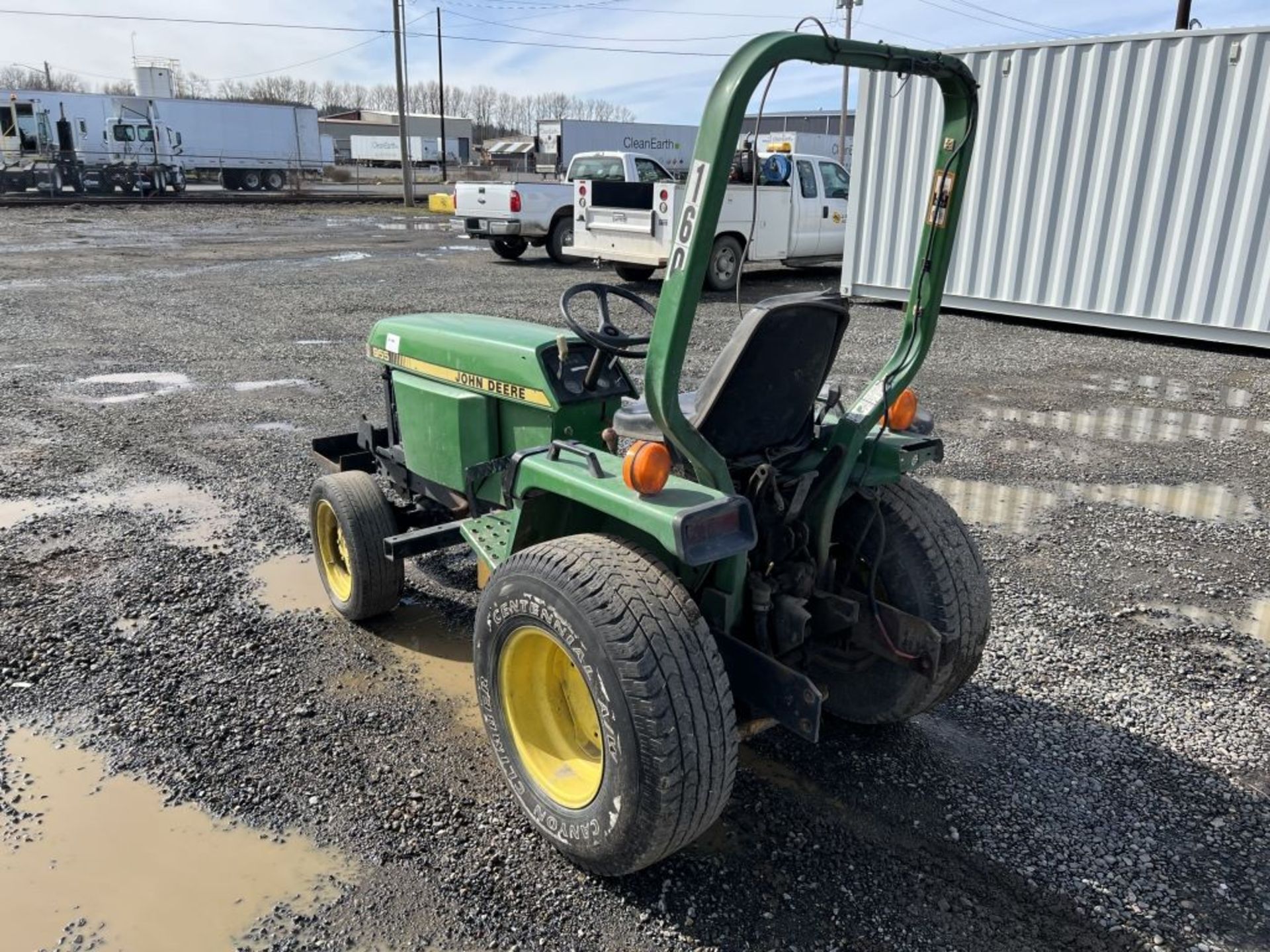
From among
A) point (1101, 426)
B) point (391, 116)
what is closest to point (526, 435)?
point (1101, 426)

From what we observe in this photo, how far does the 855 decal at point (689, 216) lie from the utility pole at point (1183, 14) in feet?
50.1

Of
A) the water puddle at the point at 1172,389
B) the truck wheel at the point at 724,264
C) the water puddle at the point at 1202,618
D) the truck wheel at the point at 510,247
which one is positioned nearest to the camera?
the water puddle at the point at 1202,618

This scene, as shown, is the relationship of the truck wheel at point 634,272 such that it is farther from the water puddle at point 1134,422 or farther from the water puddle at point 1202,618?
the water puddle at point 1202,618

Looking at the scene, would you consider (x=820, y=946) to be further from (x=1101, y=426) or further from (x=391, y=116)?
(x=391, y=116)

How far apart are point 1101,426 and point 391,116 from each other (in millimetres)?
94895

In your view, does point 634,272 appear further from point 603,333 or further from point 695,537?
point 695,537

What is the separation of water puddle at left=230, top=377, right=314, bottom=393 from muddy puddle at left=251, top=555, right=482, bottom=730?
3641mm

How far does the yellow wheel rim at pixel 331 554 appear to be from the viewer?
4.15m

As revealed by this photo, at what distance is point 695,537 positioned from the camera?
234 cm

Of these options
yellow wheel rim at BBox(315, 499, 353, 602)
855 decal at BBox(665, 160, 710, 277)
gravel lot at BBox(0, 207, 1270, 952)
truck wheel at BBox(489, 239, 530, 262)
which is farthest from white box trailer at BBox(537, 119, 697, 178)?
855 decal at BBox(665, 160, 710, 277)

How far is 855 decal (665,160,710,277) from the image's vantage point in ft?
7.22

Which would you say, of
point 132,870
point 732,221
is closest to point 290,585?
point 132,870

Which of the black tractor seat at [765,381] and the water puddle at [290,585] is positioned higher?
the black tractor seat at [765,381]

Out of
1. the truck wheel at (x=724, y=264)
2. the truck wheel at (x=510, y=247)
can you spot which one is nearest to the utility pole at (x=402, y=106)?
the truck wheel at (x=510, y=247)
